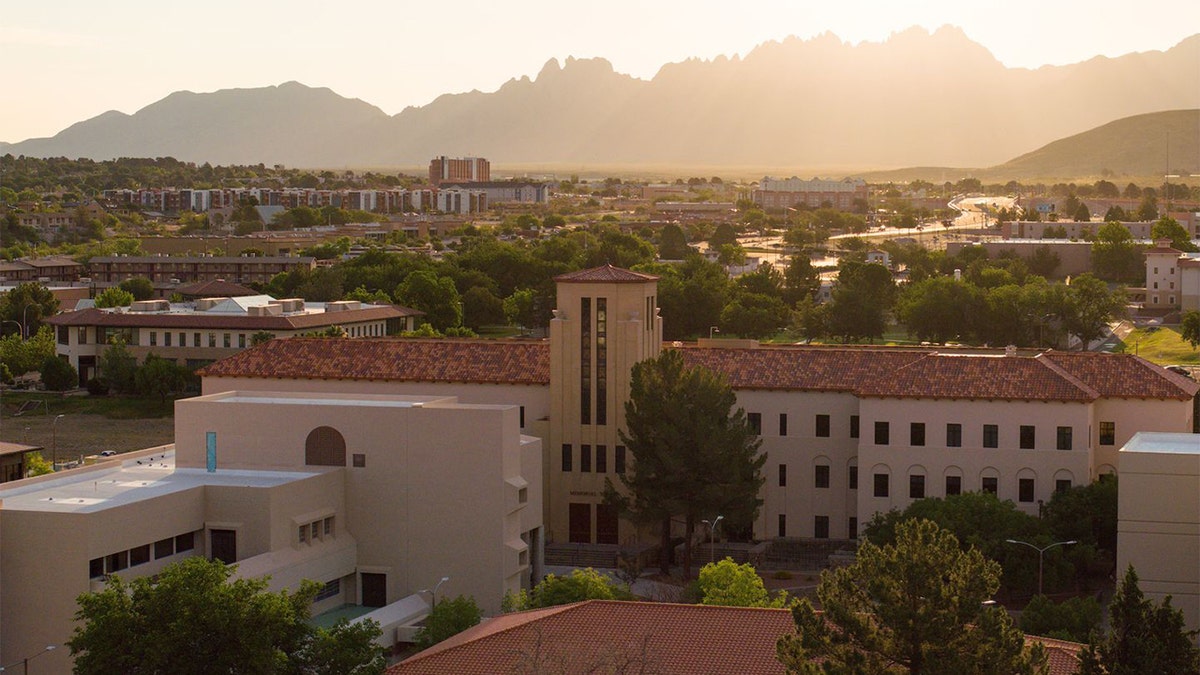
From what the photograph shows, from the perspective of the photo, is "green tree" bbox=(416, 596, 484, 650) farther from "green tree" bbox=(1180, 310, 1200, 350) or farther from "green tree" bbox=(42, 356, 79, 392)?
"green tree" bbox=(1180, 310, 1200, 350)

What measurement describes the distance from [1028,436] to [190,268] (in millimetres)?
87829

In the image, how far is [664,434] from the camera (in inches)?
1781

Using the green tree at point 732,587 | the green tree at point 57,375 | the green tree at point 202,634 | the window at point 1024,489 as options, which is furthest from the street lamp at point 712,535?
the green tree at point 57,375

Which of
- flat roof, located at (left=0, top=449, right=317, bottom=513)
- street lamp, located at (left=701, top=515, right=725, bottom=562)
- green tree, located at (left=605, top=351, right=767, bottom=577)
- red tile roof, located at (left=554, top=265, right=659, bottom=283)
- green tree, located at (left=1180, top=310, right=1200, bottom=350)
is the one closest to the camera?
flat roof, located at (left=0, top=449, right=317, bottom=513)

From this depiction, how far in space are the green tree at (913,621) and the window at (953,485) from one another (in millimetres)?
22810

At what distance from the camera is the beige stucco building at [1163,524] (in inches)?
1393

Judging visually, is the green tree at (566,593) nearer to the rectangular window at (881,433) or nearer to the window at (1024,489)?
the rectangular window at (881,433)

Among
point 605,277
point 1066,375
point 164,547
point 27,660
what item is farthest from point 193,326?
point 27,660

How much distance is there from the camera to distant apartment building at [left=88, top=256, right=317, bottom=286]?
12312 centimetres

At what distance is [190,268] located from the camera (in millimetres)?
124562

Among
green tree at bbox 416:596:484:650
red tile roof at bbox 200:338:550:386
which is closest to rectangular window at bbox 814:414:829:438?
red tile roof at bbox 200:338:550:386

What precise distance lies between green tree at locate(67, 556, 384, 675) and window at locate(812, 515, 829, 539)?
2155 cm

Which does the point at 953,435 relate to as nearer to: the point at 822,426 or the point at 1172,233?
the point at 822,426

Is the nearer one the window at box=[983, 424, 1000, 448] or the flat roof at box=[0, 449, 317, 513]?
the flat roof at box=[0, 449, 317, 513]
